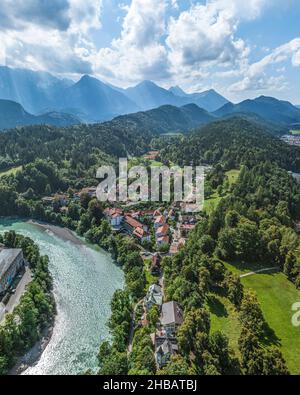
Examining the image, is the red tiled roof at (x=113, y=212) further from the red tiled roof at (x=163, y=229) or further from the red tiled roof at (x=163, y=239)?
the red tiled roof at (x=163, y=239)

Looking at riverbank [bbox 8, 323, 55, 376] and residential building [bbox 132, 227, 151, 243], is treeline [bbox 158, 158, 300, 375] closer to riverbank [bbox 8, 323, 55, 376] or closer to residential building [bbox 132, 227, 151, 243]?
residential building [bbox 132, 227, 151, 243]

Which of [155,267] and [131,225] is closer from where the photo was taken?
[155,267]

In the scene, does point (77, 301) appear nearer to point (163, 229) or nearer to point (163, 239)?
point (163, 239)

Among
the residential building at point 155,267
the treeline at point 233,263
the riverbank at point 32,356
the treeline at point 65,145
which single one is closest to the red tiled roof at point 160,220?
the treeline at point 233,263

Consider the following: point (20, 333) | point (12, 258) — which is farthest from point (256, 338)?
point (12, 258)

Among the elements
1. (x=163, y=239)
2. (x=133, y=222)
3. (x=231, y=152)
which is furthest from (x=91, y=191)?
(x=231, y=152)

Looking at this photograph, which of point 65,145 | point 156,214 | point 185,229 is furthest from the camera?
point 65,145

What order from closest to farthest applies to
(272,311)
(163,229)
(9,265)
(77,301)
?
(272,311)
(77,301)
(9,265)
(163,229)

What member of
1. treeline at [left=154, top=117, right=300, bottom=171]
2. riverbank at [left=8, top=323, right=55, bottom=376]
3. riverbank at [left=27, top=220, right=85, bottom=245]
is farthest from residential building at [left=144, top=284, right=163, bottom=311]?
treeline at [left=154, top=117, right=300, bottom=171]
